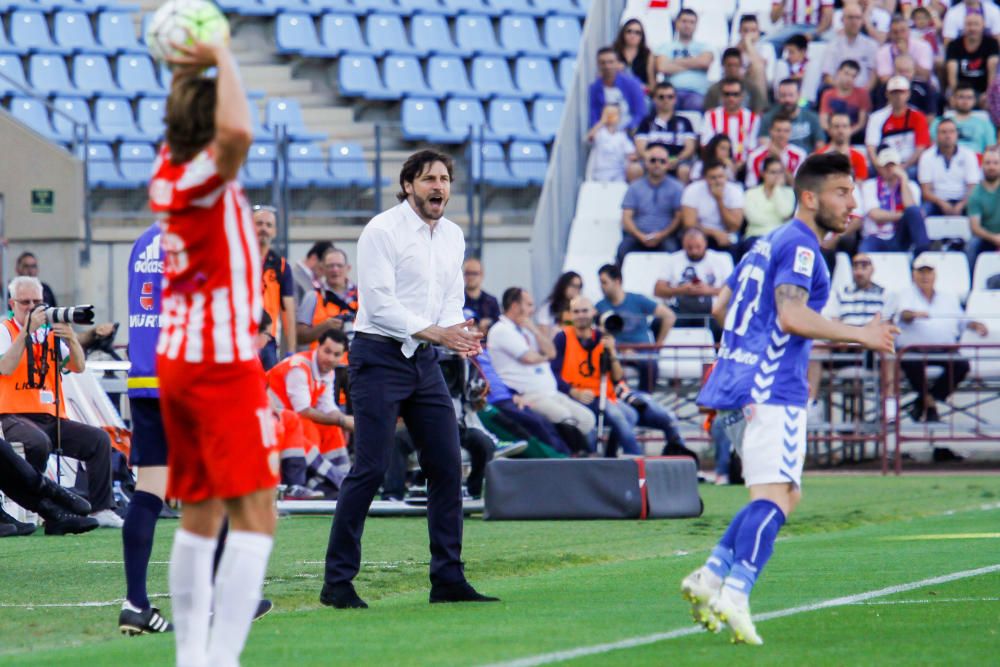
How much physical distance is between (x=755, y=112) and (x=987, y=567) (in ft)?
44.0

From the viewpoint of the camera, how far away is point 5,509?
41.6ft

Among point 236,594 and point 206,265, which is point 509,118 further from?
point 236,594

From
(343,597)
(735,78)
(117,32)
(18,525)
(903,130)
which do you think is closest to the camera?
(343,597)

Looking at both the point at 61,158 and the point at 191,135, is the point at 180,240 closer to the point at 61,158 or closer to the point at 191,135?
the point at 191,135

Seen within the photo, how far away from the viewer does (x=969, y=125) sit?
21.5m

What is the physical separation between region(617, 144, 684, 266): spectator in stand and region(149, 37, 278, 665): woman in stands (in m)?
15.6

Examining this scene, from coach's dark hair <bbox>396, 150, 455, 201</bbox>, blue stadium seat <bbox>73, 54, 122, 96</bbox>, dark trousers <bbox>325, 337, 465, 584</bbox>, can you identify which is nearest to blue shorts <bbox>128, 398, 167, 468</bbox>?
dark trousers <bbox>325, 337, 465, 584</bbox>

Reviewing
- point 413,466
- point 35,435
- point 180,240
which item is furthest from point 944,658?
point 413,466

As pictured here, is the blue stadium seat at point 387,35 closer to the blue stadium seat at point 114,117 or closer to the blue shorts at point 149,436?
the blue stadium seat at point 114,117

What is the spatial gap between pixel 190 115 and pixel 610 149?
17227 millimetres

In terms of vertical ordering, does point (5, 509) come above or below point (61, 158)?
below

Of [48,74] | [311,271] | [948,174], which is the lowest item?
[311,271]

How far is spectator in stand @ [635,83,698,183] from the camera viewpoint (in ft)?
70.7

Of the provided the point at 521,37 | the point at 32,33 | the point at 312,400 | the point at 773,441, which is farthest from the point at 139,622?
the point at 521,37
